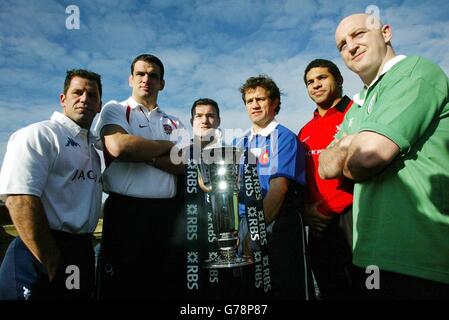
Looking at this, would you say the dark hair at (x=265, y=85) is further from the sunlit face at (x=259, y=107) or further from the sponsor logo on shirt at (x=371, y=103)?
the sponsor logo on shirt at (x=371, y=103)

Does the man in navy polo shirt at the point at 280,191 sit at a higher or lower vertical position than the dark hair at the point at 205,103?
lower

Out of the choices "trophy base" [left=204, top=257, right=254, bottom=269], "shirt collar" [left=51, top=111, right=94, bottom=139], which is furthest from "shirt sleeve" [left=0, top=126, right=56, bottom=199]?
"trophy base" [left=204, top=257, right=254, bottom=269]

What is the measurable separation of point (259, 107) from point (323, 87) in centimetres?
80

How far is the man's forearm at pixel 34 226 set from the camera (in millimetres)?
2270

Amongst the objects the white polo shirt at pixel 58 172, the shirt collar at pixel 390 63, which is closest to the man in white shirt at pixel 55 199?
the white polo shirt at pixel 58 172

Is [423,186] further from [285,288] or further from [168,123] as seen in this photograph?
[168,123]

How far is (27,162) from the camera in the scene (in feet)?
7.77

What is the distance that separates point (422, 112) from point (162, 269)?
2.55 metres

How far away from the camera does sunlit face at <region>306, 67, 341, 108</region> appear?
335 cm

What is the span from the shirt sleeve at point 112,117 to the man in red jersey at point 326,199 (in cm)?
197

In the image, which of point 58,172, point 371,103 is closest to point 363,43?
point 371,103

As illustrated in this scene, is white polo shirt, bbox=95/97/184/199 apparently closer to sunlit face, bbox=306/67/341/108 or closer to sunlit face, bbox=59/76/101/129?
sunlit face, bbox=59/76/101/129

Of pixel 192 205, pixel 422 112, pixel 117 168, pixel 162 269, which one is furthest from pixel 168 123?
pixel 422 112

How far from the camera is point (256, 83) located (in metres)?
3.29
